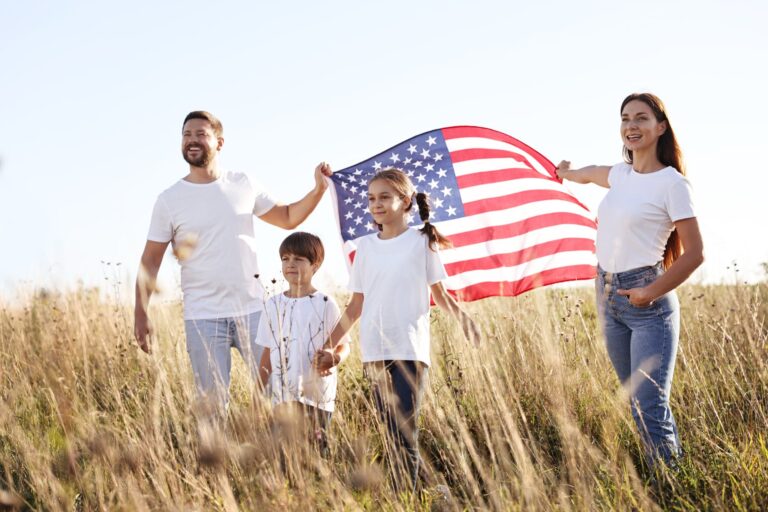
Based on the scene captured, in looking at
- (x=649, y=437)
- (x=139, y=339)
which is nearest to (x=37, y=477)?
(x=139, y=339)

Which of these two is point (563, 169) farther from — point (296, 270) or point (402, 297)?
point (296, 270)

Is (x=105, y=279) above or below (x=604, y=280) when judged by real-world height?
above

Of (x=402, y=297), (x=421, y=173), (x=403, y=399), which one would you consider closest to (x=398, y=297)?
(x=402, y=297)

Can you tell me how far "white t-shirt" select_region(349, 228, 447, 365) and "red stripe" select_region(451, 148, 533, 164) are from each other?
1.92m

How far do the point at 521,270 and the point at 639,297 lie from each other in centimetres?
202

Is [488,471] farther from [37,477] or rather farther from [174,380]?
[174,380]

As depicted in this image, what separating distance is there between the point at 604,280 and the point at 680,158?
0.71 m

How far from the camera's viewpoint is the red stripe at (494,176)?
553 cm

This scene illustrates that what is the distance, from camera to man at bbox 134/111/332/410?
4.38 m

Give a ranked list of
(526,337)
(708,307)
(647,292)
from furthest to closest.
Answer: (708,307) < (526,337) < (647,292)

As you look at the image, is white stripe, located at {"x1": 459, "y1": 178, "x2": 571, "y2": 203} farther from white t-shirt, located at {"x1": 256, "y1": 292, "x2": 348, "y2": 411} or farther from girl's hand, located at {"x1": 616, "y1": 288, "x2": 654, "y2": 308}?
girl's hand, located at {"x1": 616, "y1": 288, "x2": 654, "y2": 308}

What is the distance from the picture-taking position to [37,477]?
360 cm

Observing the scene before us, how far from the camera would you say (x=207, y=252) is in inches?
175

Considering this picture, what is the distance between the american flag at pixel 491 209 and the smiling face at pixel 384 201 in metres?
1.46
